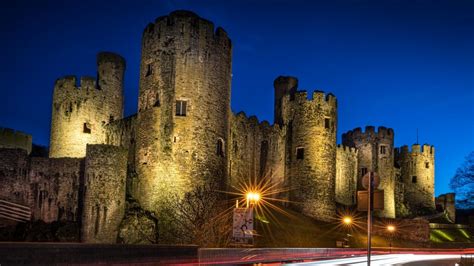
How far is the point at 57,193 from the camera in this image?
33.5 metres

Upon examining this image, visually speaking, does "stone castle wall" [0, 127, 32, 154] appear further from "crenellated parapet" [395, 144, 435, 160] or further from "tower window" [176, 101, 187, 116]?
"crenellated parapet" [395, 144, 435, 160]

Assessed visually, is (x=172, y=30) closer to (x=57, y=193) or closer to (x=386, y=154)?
(x=57, y=193)

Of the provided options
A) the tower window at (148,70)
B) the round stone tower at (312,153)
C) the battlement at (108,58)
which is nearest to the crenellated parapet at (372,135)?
the round stone tower at (312,153)

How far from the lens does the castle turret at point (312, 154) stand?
43.5 meters

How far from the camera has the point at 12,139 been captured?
4838cm

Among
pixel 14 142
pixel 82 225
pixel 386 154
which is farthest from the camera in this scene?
pixel 386 154

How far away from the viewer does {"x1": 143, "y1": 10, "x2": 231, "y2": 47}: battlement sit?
34125 mm

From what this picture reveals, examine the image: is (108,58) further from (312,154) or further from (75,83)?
(312,154)

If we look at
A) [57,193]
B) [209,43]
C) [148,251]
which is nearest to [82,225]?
[57,193]

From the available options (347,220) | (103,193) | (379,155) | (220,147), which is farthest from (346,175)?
(103,193)

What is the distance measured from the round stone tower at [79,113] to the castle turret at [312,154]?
13726 millimetres

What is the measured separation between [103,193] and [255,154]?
14586 millimetres

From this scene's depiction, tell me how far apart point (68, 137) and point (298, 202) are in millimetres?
17304

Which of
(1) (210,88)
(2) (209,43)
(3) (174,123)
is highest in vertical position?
(2) (209,43)
